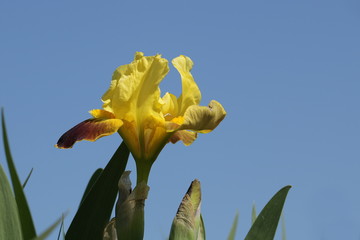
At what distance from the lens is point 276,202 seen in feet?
3.51

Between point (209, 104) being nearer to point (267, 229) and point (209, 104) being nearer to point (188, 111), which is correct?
point (188, 111)

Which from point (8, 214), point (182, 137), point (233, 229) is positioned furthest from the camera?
point (182, 137)

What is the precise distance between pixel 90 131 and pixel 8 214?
0.23 metres

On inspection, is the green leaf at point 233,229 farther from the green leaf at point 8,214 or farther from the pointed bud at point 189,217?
the green leaf at point 8,214

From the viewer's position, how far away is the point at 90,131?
1036mm

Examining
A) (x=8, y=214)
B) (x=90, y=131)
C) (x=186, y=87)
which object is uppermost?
(x=186, y=87)

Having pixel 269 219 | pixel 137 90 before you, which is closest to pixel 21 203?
pixel 137 90

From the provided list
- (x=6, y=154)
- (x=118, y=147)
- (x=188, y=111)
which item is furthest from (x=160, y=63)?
(x=6, y=154)

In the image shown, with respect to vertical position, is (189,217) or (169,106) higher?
(169,106)

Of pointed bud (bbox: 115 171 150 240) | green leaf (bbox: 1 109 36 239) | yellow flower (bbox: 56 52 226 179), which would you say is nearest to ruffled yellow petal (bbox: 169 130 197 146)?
yellow flower (bbox: 56 52 226 179)

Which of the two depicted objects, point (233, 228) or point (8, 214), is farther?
point (233, 228)

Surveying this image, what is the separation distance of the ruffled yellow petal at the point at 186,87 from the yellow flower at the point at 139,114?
0.04m

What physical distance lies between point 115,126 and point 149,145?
0.27 feet

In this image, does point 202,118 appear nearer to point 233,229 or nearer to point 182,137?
point 182,137
